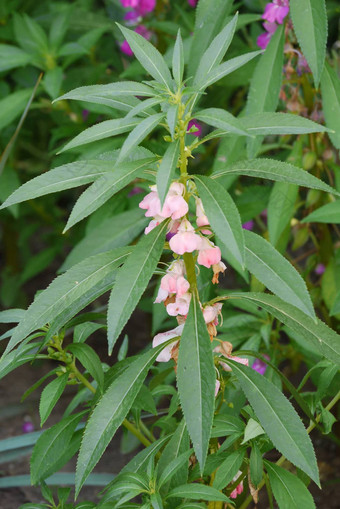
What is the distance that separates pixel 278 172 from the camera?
1.01m

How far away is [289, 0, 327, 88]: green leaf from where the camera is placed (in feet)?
4.55

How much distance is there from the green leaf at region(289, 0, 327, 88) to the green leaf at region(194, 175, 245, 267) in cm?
49

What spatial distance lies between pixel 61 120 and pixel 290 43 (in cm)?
86

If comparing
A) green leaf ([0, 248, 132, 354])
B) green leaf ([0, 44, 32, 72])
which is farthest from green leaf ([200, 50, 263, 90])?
green leaf ([0, 44, 32, 72])

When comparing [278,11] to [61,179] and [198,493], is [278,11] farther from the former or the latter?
[198,493]

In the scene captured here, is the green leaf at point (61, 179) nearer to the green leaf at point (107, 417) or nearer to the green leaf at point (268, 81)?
the green leaf at point (107, 417)

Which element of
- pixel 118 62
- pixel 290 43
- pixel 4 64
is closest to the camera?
pixel 290 43

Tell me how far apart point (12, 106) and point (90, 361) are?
44.9 inches

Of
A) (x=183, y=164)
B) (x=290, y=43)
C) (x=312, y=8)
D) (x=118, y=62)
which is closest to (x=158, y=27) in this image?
(x=118, y=62)

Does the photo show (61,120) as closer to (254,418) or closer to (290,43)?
(290,43)

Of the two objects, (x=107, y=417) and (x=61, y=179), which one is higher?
(x=61, y=179)

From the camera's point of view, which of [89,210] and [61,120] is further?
[61,120]

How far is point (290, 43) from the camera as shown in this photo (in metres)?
1.71

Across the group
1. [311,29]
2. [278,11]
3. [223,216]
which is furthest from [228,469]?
[278,11]
